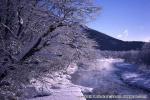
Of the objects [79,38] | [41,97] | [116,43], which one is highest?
[79,38]

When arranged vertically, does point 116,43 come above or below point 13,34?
below

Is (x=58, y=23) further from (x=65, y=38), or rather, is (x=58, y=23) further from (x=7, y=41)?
(x=7, y=41)

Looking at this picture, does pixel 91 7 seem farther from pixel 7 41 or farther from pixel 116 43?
pixel 116 43

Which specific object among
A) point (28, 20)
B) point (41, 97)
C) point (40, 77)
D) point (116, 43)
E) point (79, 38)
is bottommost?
point (116, 43)

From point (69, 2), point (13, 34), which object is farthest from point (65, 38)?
point (13, 34)

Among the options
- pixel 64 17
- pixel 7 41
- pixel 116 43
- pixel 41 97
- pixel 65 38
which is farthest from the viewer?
pixel 116 43

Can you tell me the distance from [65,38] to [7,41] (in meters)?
2.08

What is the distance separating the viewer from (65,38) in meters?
10.4

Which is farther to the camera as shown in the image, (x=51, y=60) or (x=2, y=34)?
(x=51, y=60)

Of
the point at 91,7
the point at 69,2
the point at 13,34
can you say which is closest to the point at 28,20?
the point at 13,34

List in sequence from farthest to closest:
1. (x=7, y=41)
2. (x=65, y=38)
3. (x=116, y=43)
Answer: (x=116, y=43), (x=65, y=38), (x=7, y=41)

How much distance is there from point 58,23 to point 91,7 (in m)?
1.46

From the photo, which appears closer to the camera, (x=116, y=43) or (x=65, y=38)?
(x=65, y=38)

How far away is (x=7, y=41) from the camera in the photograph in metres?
9.08
